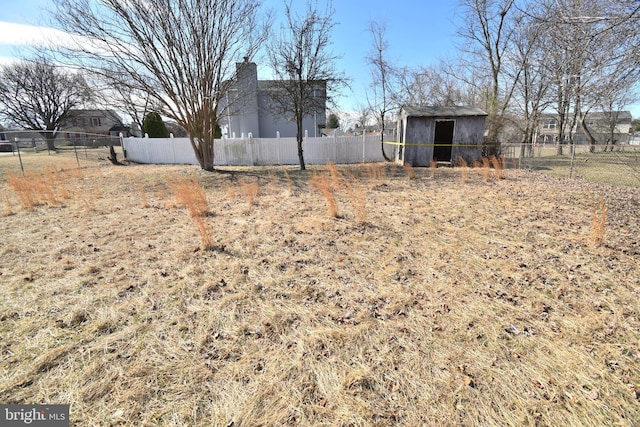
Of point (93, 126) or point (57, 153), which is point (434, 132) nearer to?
point (57, 153)

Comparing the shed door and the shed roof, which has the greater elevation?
the shed roof

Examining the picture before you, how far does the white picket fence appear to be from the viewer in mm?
15352

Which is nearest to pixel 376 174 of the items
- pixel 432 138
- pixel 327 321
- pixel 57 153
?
pixel 432 138

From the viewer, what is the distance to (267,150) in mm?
15562

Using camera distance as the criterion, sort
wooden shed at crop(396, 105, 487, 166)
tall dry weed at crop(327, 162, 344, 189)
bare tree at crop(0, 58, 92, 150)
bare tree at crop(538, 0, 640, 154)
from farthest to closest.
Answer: bare tree at crop(0, 58, 92, 150), wooden shed at crop(396, 105, 487, 166), tall dry weed at crop(327, 162, 344, 189), bare tree at crop(538, 0, 640, 154)

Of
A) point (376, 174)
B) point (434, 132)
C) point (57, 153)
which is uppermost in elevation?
point (434, 132)

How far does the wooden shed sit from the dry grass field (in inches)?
366

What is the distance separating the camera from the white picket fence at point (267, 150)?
15.4 meters

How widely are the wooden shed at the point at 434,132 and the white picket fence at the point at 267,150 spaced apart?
8.37 ft

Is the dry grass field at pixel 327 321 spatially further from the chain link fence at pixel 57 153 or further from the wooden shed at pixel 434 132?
the chain link fence at pixel 57 153

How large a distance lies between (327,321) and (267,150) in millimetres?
14160

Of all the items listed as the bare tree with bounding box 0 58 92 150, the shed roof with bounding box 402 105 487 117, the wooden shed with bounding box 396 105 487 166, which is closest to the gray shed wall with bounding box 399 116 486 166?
the wooden shed with bounding box 396 105 487 166

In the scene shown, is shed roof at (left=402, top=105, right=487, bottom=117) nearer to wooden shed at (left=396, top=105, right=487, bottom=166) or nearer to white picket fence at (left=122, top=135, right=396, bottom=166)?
wooden shed at (left=396, top=105, right=487, bottom=166)

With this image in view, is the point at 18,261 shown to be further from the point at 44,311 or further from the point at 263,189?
the point at 263,189
